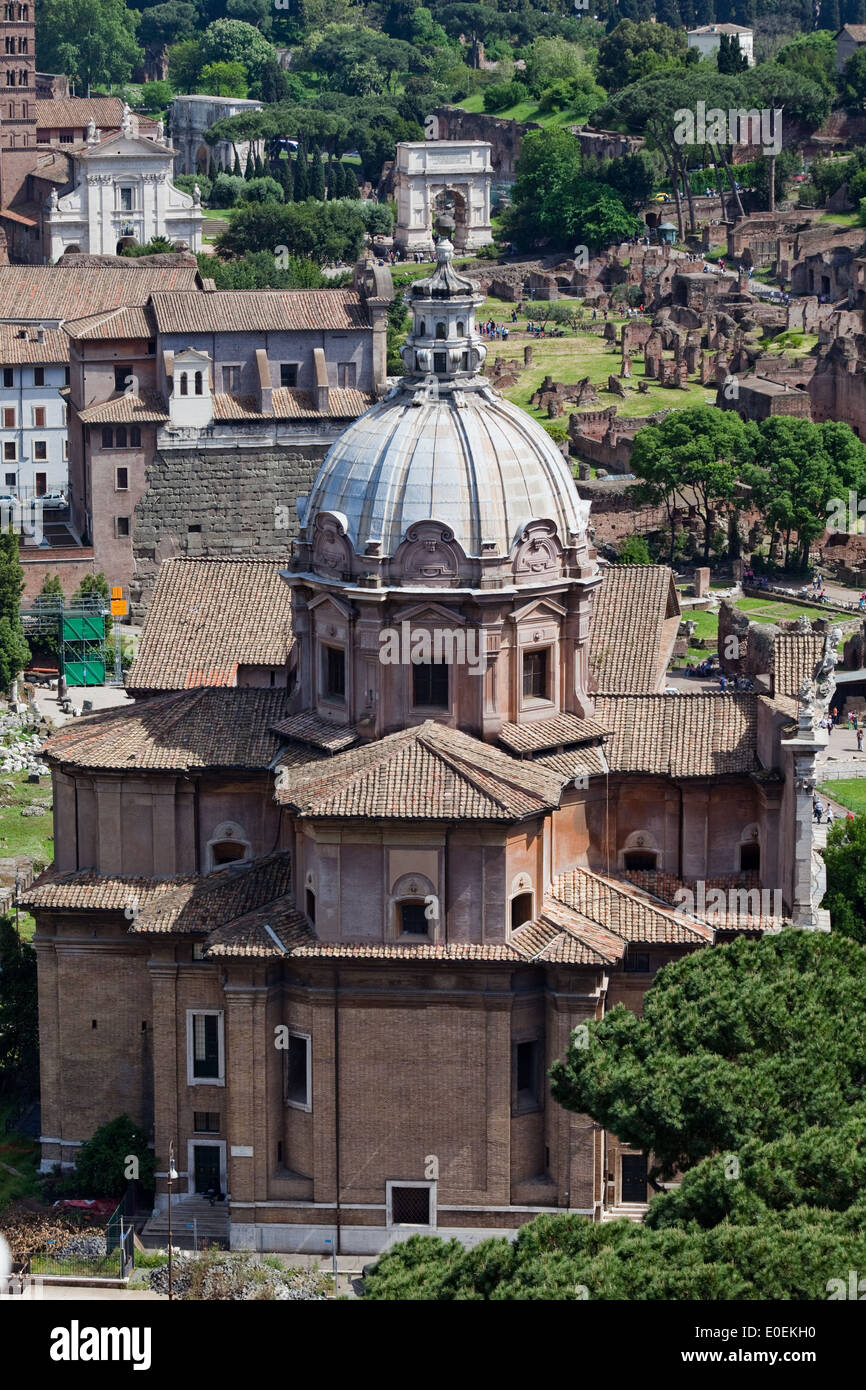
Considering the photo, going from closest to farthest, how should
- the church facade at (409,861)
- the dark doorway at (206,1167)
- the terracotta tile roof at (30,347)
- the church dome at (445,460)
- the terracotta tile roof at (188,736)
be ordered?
the church facade at (409,861) → the church dome at (445,460) → the dark doorway at (206,1167) → the terracotta tile roof at (188,736) → the terracotta tile roof at (30,347)

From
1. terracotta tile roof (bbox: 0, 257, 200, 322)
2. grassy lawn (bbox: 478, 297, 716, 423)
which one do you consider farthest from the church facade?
grassy lawn (bbox: 478, 297, 716, 423)

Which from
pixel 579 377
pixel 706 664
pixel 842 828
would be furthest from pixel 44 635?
pixel 579 377

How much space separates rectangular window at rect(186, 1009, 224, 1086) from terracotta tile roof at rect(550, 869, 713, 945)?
8684 mm

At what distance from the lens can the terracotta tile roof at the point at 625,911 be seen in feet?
256

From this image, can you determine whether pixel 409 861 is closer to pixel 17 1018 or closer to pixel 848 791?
pixel 17 1018

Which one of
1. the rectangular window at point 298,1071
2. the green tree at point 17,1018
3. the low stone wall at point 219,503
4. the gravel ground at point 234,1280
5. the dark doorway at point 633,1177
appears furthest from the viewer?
the low stone wall at point 219,503

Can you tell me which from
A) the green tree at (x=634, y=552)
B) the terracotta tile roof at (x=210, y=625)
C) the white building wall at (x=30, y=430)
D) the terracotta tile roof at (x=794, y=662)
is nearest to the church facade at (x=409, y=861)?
the terracotta tile roof at (x=794, y=662)

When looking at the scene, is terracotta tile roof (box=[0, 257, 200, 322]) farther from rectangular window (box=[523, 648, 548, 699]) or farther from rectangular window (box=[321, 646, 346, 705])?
rectangular window (box=[523, 648, 548, 699])

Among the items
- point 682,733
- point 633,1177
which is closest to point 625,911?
point 682,733

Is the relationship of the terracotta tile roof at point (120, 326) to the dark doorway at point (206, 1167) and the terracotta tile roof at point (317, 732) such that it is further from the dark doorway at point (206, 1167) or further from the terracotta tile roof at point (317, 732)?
the dark doorway at point (206, 1167)

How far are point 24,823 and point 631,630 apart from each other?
2678 cm

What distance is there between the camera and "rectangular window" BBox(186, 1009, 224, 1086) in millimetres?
79250

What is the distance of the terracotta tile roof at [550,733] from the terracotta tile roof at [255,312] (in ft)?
176

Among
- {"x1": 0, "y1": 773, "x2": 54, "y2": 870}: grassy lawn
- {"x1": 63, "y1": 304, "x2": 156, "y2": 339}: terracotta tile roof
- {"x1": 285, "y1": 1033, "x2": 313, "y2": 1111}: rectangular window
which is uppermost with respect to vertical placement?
{"x1": 63, "y1": 304, "x2": 156, "y2": 339}: terracotta tile roof
